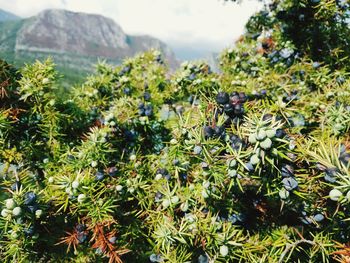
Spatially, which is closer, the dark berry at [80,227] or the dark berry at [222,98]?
the dark berry at [222,98]

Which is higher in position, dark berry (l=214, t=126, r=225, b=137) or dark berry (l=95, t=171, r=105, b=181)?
dark berry (l=214, t=126, r=225, b=137)

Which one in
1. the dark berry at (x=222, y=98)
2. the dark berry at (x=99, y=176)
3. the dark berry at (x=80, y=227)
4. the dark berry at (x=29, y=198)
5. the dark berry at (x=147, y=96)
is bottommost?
the dark berry at (x=80, y=227)

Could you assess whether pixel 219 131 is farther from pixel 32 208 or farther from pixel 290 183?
pixel 32 208

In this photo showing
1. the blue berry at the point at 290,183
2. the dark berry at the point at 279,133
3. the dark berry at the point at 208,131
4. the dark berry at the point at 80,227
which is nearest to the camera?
the dark berry at the point at 279,133

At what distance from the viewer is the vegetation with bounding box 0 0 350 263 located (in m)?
1.75

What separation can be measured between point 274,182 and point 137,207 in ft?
3.87

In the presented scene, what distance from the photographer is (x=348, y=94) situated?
2.65 m

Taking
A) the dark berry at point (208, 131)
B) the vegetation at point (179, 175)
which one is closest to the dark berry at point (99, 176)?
the vegetation at point (179, 175)

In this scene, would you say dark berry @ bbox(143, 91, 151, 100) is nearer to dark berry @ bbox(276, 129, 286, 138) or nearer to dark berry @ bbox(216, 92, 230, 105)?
dark berry @ bbox(216, 92, 230, 105)

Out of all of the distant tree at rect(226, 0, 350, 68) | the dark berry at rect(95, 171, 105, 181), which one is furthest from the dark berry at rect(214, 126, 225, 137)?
the distant tree at rect(226, 0, 350, 68)

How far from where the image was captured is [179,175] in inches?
90.3

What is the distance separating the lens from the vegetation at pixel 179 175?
175 centimetres

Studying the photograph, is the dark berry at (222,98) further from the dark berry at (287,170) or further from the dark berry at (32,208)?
the dark berry at (32,208)

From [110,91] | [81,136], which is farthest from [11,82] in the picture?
[110,91]
